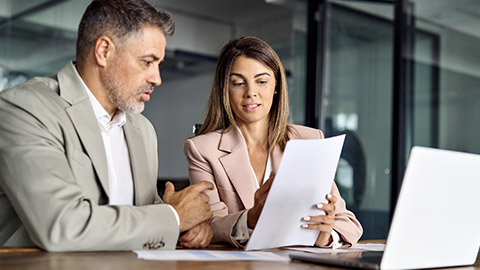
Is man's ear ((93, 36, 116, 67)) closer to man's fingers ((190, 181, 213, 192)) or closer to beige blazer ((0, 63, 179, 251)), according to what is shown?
beige blazer ((0, 63, 179, 251))

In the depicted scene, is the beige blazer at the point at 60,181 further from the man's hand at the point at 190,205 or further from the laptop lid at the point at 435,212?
the laptop lid at the point at 435,212

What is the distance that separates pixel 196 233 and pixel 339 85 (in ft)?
13.5

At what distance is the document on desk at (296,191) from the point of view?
151 centimetres

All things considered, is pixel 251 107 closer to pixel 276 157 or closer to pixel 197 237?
Result: pixel 276 157

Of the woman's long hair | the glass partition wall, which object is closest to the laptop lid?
the woman's long hair

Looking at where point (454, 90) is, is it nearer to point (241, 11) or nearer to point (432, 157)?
point (241, 11)

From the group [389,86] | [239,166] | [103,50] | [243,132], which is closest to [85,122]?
[103,50]

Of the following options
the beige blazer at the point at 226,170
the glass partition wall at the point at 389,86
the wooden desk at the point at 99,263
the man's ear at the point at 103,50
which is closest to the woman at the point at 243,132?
the beige blazer at the point at 226,170

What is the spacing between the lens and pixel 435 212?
4.31 feet

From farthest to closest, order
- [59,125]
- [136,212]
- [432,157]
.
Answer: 1. [59,125]
2. [136,212]
3. [432,157]

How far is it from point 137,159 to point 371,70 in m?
3.82

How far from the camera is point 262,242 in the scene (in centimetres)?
167

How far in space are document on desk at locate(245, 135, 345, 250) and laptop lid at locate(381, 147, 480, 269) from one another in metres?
0.34

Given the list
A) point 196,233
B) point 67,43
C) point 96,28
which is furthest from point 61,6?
point 196,233
